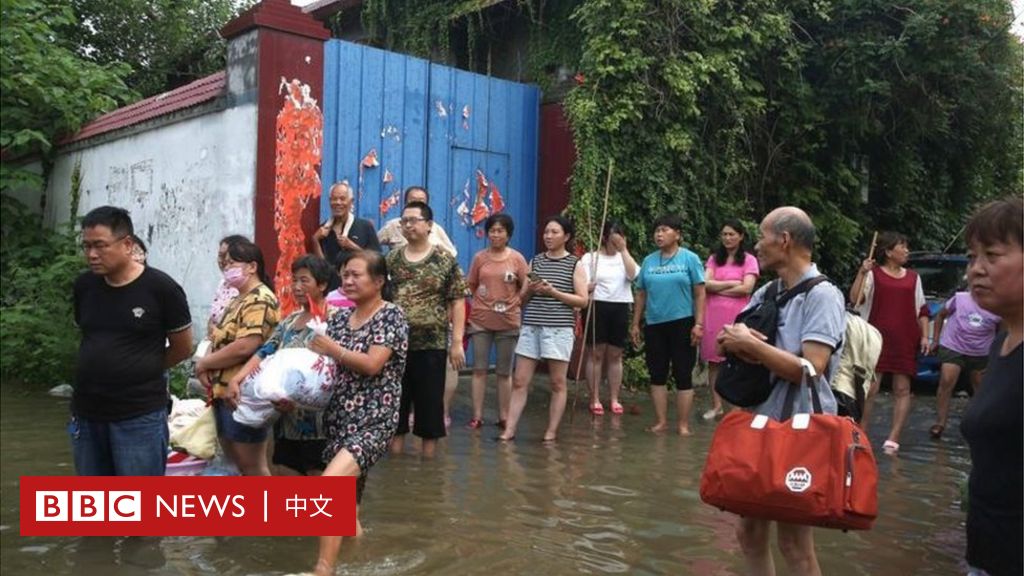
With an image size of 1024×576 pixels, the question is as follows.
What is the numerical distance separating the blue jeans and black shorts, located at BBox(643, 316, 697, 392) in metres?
4.21

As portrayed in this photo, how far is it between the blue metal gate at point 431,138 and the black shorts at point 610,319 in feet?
7.51

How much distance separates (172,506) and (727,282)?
494cm

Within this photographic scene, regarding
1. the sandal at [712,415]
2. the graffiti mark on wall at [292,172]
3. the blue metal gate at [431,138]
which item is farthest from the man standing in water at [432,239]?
the sandal at [712,415]

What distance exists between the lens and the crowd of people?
7.65 ft

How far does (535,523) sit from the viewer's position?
16.0 ft

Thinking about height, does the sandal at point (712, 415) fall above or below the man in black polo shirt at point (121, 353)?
below

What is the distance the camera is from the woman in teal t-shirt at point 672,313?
733 cm

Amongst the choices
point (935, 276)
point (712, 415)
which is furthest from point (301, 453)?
point (935, 276)

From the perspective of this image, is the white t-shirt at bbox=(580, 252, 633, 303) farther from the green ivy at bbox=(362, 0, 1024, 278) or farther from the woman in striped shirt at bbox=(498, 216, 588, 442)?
the green ivy at bbox=(362, 0, 1024, 278)

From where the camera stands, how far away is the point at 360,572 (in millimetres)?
4031

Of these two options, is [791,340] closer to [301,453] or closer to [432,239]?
[301,453]

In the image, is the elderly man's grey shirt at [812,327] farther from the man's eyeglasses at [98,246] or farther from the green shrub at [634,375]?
the green shrub at [634,375]

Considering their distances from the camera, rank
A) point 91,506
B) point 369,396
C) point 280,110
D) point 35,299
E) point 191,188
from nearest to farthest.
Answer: point 369,396, point 91,506, point 280,110, point 191,188, point 35,299

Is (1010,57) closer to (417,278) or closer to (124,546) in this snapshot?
(417,278)
